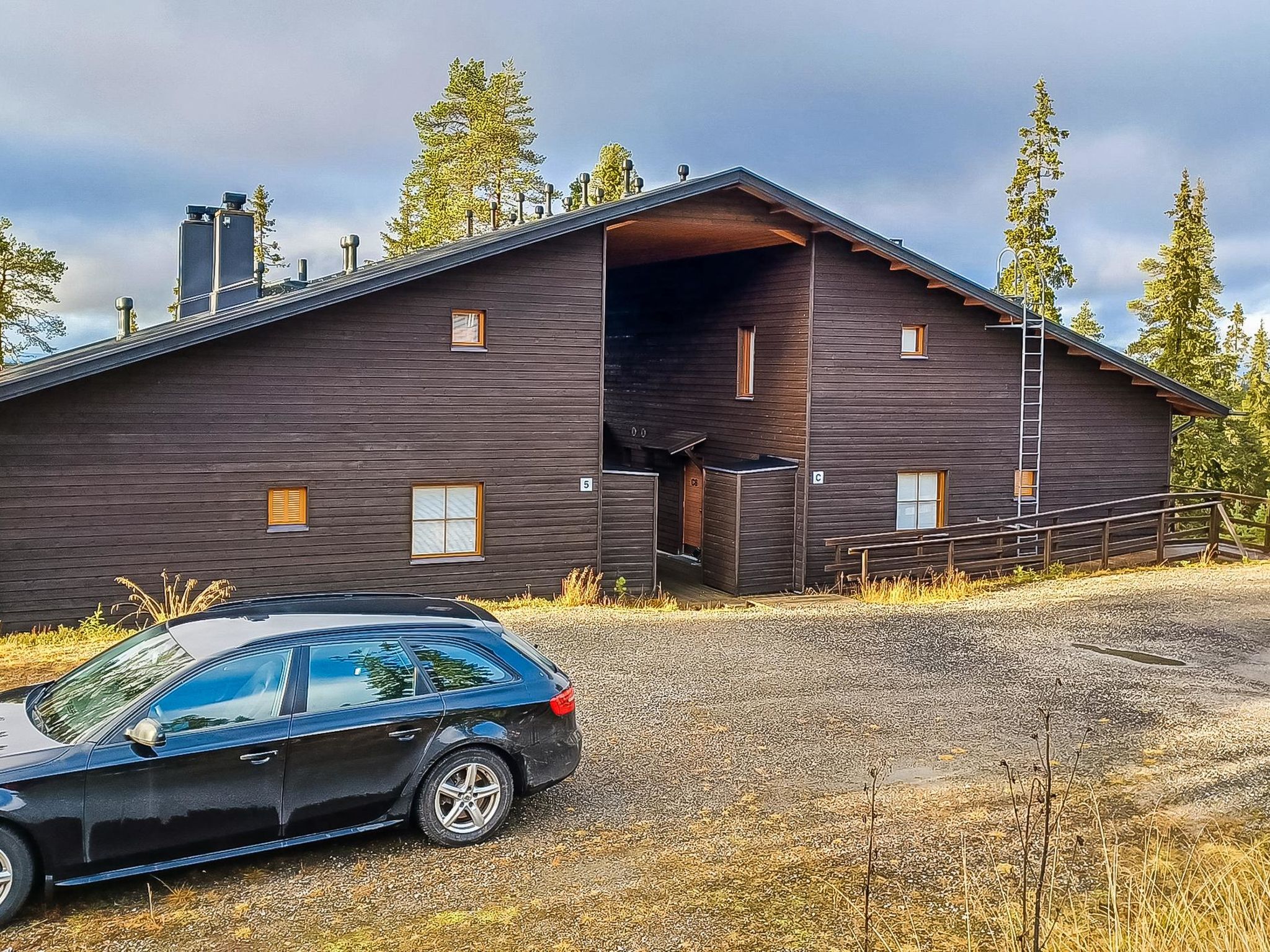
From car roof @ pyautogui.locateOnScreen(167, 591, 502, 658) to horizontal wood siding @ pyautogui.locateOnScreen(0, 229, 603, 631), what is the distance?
8491mm

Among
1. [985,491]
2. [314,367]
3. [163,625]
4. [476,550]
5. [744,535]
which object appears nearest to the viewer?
[163,625]

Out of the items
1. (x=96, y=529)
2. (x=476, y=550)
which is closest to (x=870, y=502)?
(x=476, y=550)

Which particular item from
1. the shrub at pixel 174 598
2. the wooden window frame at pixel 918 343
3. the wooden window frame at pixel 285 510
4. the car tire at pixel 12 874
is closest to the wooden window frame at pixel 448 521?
the wooden window frame at pixel 285 510

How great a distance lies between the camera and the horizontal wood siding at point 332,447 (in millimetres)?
14969

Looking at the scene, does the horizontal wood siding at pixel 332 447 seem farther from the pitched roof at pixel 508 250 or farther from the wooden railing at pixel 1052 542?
the wooden railing at pixel 1052 542

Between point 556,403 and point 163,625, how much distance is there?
11280mm

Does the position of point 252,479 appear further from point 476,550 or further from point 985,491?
point 985,491

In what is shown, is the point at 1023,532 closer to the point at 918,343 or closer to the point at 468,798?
the point at 918,343

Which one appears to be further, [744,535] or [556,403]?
[744,535]

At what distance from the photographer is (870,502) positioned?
2134 cm

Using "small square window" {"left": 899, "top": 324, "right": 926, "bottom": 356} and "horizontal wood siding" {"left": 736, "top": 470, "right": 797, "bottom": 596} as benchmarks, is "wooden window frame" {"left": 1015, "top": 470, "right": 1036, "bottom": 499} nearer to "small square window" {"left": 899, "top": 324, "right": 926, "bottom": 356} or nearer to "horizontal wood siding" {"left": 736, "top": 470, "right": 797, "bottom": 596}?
"small square window" {"left": 899, "top": 324, "right": 926, "bottom": 356}

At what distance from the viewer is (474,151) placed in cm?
5234

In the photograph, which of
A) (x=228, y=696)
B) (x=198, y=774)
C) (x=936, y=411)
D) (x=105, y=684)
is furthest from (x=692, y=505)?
(x=198, y=774)

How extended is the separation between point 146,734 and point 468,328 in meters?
12.3
